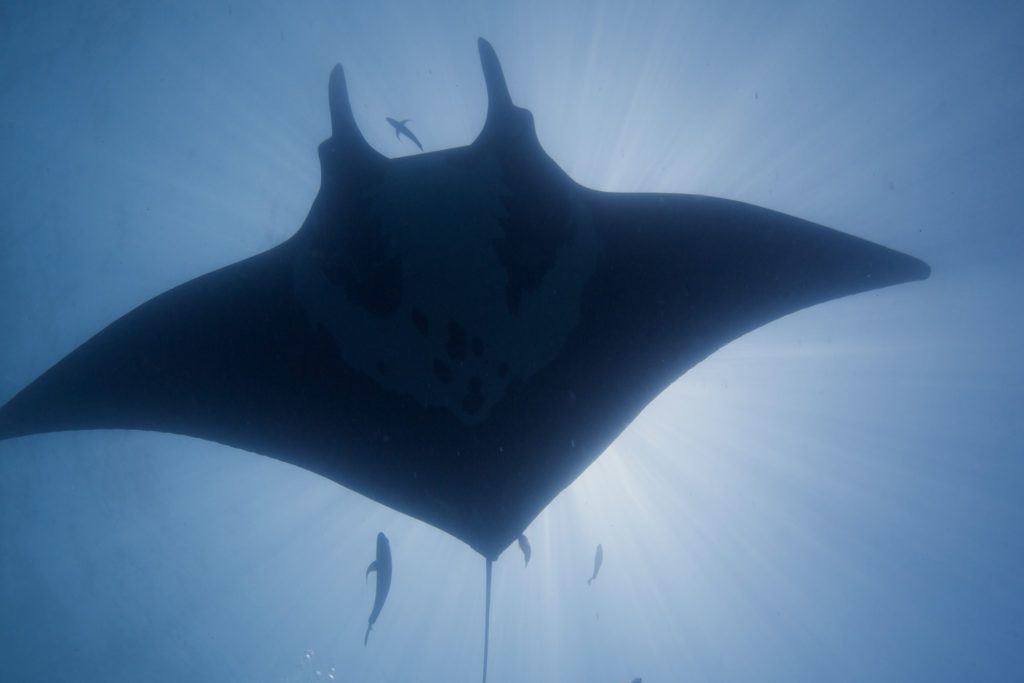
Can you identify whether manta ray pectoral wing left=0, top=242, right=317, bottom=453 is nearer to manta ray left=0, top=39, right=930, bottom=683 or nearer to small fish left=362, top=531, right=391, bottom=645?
manta ray left=0, top=39, right=930, bottom=683

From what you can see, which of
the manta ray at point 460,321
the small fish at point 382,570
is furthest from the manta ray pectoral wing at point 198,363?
the small fish at point 382,570

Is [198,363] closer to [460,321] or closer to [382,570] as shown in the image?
[460,321]

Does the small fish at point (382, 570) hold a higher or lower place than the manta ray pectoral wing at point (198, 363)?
lower

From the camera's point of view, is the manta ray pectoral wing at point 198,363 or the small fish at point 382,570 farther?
the small fish at point 382,570

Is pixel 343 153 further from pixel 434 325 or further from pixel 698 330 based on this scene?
pixel 698 330

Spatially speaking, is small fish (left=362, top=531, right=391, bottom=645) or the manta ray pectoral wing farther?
small fish (left=362, top=531, right=391, bottom=645)

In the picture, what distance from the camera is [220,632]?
26.6 metres

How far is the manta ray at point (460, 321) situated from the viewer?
288 centimetres

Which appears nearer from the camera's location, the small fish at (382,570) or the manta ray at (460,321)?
the manta ray at (460,321)

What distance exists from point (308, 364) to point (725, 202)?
7.80ft

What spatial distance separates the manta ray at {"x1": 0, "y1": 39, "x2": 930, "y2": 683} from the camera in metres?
2.88

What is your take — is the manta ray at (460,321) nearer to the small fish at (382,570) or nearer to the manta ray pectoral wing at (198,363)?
the manta ray pectoral wing at (198,363)

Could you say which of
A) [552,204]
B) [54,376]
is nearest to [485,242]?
[552,204]

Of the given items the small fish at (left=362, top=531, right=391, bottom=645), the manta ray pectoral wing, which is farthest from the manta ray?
the small fish at (left=362, top=531, right=391, bottom=645)
